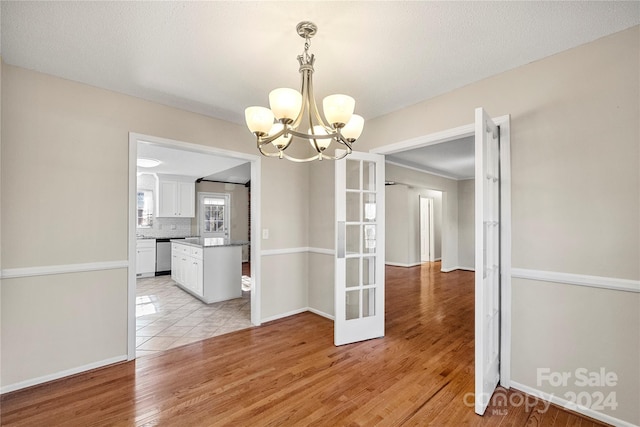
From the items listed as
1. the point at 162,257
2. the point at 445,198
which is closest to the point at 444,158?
the point at 445,198

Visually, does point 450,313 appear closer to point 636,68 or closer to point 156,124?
point 636,68

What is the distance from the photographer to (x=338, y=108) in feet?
5.21

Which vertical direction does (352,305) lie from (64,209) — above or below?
below

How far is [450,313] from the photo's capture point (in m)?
3.96

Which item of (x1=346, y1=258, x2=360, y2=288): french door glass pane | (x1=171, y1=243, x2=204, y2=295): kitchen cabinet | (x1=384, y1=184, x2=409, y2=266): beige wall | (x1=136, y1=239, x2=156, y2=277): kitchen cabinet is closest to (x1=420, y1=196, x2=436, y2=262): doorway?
(x1=384, y1=184, x2=409, y2=266): beige wall

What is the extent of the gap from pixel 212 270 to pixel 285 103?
3.55m

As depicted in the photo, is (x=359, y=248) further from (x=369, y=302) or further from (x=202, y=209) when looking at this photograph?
(x=202, y=209)

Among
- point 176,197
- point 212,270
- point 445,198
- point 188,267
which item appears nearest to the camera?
point 212,270

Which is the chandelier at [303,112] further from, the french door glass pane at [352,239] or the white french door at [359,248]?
the french door glass pane at [352,239]

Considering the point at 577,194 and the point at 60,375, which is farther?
the point at 60,375

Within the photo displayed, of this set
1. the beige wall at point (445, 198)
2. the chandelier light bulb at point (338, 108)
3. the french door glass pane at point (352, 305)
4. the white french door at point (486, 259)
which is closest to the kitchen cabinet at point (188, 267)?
the french door glass pane at point (352, 305)

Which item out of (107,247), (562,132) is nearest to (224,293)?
(107,247)

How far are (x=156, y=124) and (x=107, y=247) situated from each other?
1.29 metres

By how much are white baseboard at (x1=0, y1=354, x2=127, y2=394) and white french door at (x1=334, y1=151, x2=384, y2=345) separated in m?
2.11
